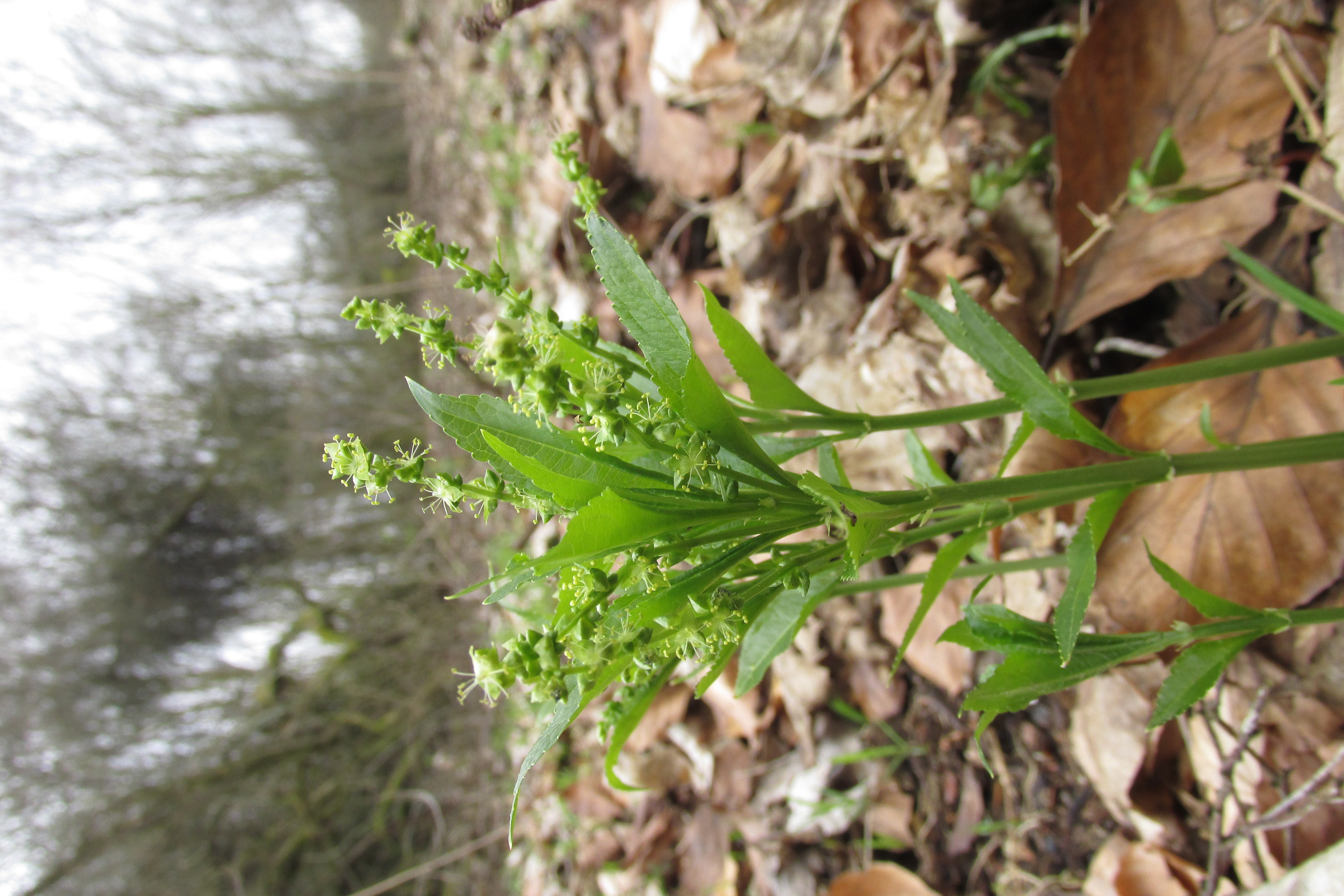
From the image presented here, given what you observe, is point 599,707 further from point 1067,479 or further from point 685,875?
point 1067,479

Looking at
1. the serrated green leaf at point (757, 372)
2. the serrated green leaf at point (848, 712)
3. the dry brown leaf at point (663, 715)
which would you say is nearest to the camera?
the serrated green leaf at point (757, 372)

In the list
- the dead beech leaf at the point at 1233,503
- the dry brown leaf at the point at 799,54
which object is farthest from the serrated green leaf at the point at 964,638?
the dry brown leaf at the point at 799,54

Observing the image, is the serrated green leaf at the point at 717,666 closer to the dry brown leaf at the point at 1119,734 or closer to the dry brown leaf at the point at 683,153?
the dry brown leaf at the point at 1119,734

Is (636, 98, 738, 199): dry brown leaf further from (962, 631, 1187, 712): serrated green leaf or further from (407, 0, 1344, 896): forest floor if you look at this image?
(962, 631, 1187, 712): serrated green leaf

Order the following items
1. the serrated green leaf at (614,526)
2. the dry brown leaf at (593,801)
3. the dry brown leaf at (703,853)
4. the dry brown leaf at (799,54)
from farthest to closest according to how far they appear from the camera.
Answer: the dry brown leaf at (593,801)
the dry brown leaf at (703,853)
the dry brown leaf at (799,54)
the serrated green leaf at (614,526)

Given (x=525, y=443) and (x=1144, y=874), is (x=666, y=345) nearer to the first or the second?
(x=525, y=443)

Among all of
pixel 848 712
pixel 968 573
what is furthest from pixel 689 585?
pixel 848 712
